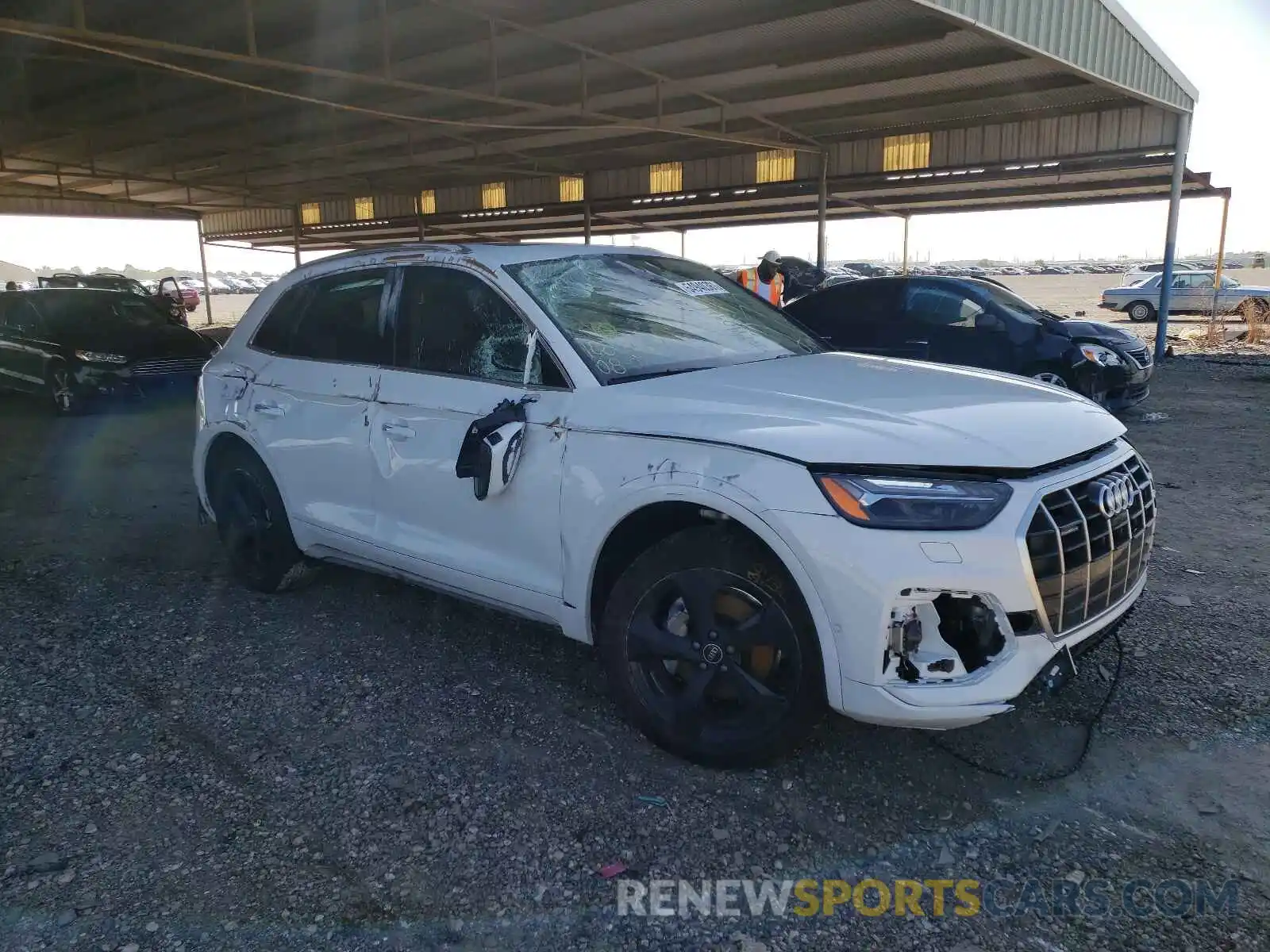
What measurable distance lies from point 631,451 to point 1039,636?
4.36ft

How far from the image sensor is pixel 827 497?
99.7 inches

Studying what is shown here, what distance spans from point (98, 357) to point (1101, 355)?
11.5 m

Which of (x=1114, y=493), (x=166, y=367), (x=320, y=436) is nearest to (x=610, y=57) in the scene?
(x=166, y=367)

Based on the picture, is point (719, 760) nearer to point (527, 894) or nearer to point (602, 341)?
point (527, 894)

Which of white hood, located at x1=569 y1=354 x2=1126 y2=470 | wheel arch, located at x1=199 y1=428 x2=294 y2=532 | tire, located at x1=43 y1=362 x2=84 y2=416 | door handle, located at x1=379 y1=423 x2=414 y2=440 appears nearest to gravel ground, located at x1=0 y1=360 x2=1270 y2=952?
wheel arch, located at x1=199 y1=428 x2=294 y2=532

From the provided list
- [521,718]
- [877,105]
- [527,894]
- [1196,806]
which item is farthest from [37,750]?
[877,105]

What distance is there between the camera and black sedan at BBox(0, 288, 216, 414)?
35.7 ft

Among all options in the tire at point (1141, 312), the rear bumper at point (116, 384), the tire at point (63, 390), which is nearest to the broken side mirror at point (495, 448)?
the rear bumper at point (116, 384)

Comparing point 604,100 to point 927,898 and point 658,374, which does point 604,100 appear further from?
point 927,898

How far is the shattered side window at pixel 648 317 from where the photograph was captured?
333 centimetres

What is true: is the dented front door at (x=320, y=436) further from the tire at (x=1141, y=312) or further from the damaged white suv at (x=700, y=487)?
the tire at (x=1141, y=312)

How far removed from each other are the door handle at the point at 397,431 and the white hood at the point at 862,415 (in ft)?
2.88

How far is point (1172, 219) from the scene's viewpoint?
15023mm

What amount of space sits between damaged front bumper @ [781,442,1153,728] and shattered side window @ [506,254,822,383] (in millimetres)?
1075
